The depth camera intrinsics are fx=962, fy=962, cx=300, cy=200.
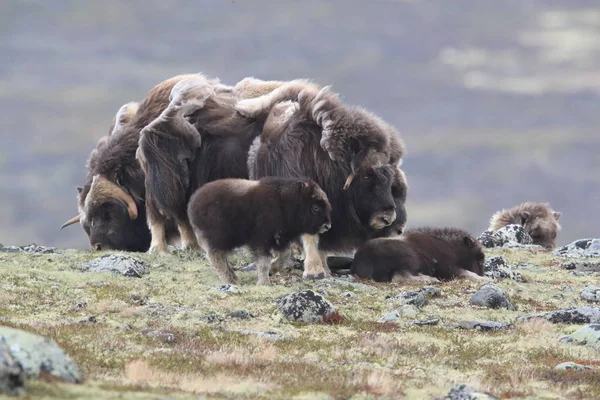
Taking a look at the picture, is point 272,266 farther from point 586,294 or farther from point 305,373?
point 305,373

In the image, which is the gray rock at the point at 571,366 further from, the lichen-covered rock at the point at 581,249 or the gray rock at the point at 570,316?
the lichen-covered rock at the point at 581,249

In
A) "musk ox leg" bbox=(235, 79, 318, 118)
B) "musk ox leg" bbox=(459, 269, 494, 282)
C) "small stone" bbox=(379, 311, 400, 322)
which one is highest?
"musk ox leg" bbox=(235, 79, 318, 118)

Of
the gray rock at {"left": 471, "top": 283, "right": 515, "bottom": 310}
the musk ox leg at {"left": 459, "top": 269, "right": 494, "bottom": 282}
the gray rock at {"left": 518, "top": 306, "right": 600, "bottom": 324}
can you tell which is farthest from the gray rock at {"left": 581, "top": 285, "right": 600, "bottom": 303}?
the gray rock at {"left": 518, "top": 306, "right": 600, "bottom": 324}

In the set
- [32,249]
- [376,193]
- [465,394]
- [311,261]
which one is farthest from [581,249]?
[465,394]

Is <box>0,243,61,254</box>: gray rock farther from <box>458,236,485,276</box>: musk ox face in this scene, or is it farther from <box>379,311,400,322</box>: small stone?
<box>379,311,400,322</box>: small stone

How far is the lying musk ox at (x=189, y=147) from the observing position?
1430 cm

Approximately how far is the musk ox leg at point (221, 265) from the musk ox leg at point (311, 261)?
1.24 metres

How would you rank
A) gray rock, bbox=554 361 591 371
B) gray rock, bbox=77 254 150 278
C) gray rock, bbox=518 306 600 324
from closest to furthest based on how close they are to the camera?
gray rock, bbox=554 361 591 371
gray rock, bbox=518 306 600 324
gray rock, bbox=77 254 150 278

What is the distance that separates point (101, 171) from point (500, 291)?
23.5 ft

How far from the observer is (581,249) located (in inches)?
866

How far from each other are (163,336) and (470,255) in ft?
22.9

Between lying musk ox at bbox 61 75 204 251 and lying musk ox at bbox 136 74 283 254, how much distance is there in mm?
706

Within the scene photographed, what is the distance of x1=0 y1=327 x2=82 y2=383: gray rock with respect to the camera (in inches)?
204

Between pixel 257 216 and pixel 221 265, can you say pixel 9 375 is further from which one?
pixel 221 265
